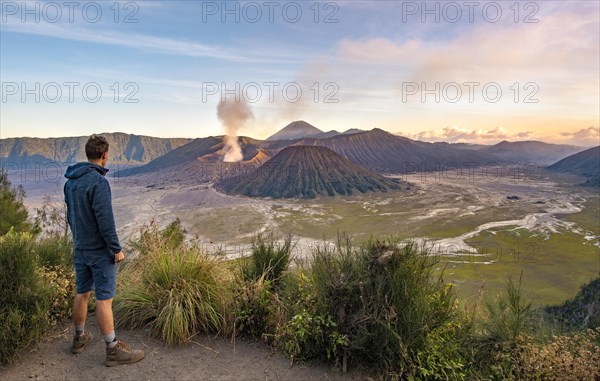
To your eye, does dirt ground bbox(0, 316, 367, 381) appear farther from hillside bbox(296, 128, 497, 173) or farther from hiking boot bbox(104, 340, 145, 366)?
hillside bbox(296, 128, 497, 173)

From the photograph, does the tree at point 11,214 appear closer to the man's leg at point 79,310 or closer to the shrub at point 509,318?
the man's leg at point 79,310

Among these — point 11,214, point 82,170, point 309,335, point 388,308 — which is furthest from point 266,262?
point 11,214

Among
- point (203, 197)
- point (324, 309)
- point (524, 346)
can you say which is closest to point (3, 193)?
point (324, 309)

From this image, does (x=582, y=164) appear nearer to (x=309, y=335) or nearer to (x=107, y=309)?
(x=309, y=335)

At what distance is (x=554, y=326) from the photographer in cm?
445

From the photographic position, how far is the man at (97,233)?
3428 mm

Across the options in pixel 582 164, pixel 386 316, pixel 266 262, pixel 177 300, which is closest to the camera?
pixel 386 316

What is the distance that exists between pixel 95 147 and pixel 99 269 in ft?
3.67

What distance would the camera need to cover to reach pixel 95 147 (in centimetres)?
345

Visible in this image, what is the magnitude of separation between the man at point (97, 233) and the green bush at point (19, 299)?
446mm

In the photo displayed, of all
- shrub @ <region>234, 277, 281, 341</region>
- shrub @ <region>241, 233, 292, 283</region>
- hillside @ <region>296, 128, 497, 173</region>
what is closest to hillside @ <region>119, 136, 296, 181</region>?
hillside @ <region>296, 128, 497, 173</region>

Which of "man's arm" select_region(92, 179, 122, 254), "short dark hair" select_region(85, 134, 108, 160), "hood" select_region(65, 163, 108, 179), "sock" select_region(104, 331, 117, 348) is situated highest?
"short dark hair" select_region(85, 134, 108, 160)

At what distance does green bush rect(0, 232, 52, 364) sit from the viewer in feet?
11.3

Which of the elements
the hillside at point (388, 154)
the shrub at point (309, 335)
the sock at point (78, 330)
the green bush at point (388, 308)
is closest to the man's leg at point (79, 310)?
the sock at point (78, 330)
